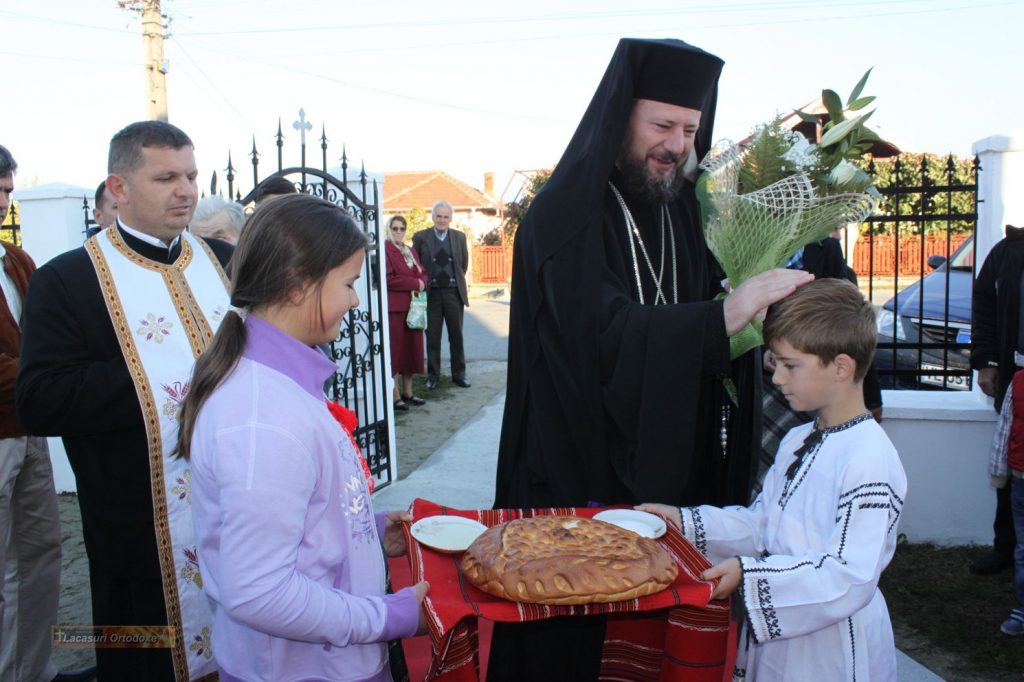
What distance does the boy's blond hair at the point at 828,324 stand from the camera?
2.06 metres

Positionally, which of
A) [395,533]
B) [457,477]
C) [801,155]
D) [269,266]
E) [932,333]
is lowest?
[457,477]

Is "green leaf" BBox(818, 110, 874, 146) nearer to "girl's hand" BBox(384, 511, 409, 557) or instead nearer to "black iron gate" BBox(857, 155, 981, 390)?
"girl's hand" BBox(384, 511, 409, 557)

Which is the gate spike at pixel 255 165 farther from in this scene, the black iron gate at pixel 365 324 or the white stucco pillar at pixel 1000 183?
the white stucco pillar at pixel 1000 183

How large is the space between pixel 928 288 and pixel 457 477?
447 centimetres

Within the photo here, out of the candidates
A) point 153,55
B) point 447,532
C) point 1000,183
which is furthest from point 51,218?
point 153,55

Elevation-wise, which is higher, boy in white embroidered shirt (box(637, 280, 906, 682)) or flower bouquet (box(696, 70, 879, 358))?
flower bouquet (box(696, 70, 879, 358))

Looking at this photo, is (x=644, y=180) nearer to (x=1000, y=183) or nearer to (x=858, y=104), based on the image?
(x=858, y=104)

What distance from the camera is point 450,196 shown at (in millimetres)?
48562

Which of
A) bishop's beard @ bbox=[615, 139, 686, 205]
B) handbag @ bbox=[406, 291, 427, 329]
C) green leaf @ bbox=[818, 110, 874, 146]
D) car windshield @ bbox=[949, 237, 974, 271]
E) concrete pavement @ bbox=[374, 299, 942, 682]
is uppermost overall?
green leaf @ bbox=[818, 110, 874, 146]

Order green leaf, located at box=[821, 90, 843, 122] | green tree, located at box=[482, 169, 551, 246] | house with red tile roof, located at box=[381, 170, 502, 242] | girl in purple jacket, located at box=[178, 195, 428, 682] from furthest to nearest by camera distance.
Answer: house with red tile roof, located at box=[381, 170, 502, 242] → green tree, located at box=[482, 169, 551, 246] → green leaf, located at box=[821, 90, 843, 122] → girl in purple jacket, located at box=[178, 195, 428, 682]

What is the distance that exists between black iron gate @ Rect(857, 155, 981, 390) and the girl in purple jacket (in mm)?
3569

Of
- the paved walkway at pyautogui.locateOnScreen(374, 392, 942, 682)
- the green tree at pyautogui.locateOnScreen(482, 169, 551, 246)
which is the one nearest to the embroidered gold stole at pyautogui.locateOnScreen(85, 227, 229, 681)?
the paved walkway at pyautogui.locateOnScreen(374, 392, 942, 682)

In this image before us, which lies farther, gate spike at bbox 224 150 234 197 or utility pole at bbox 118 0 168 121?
utility pole at bbox 118 0 168 121

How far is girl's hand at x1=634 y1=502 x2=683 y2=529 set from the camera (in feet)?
7.28
